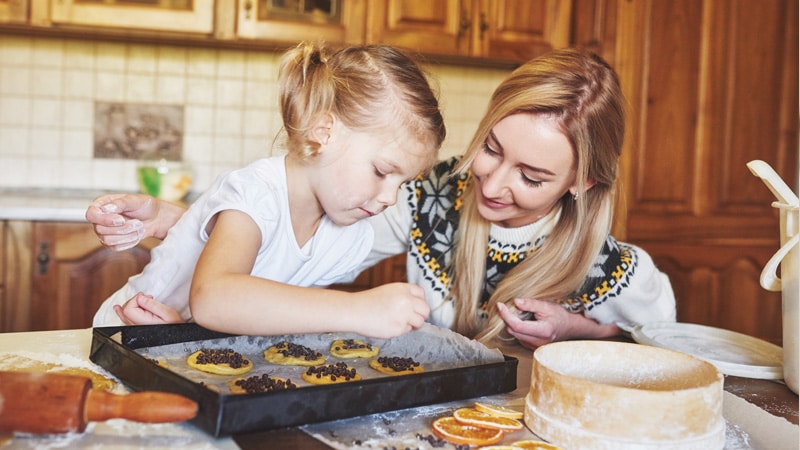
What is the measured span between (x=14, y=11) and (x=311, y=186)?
183 cm

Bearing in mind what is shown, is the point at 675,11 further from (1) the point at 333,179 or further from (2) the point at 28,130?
(2) the point at 28,130

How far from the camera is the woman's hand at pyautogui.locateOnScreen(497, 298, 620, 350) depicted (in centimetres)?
120

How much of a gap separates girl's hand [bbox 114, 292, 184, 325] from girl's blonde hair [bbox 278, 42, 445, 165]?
32 centimetres

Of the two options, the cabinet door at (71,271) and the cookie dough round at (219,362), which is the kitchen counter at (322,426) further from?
the cabinet door at (71,271)

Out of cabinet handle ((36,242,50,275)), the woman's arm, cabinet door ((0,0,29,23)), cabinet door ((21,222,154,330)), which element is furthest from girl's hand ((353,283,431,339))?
cabinet door ((0,0,29,23))

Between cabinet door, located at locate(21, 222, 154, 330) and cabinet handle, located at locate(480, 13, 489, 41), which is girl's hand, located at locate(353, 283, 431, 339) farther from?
cabinet handle, located at locate(480, 13, 489, 41)

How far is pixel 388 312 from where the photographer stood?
891mm

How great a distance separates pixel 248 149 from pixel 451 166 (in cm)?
156

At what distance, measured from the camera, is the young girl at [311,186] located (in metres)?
1.05

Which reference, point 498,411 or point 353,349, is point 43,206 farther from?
point 498,411

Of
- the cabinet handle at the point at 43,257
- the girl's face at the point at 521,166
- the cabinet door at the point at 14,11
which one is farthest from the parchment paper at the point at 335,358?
the cabinet door at the point at 14,11

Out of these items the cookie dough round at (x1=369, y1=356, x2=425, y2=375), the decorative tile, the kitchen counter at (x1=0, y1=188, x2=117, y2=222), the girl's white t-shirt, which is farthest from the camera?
the decorative tile

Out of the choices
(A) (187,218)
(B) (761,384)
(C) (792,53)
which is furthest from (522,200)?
(C) (792,53)

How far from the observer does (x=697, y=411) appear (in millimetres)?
709
